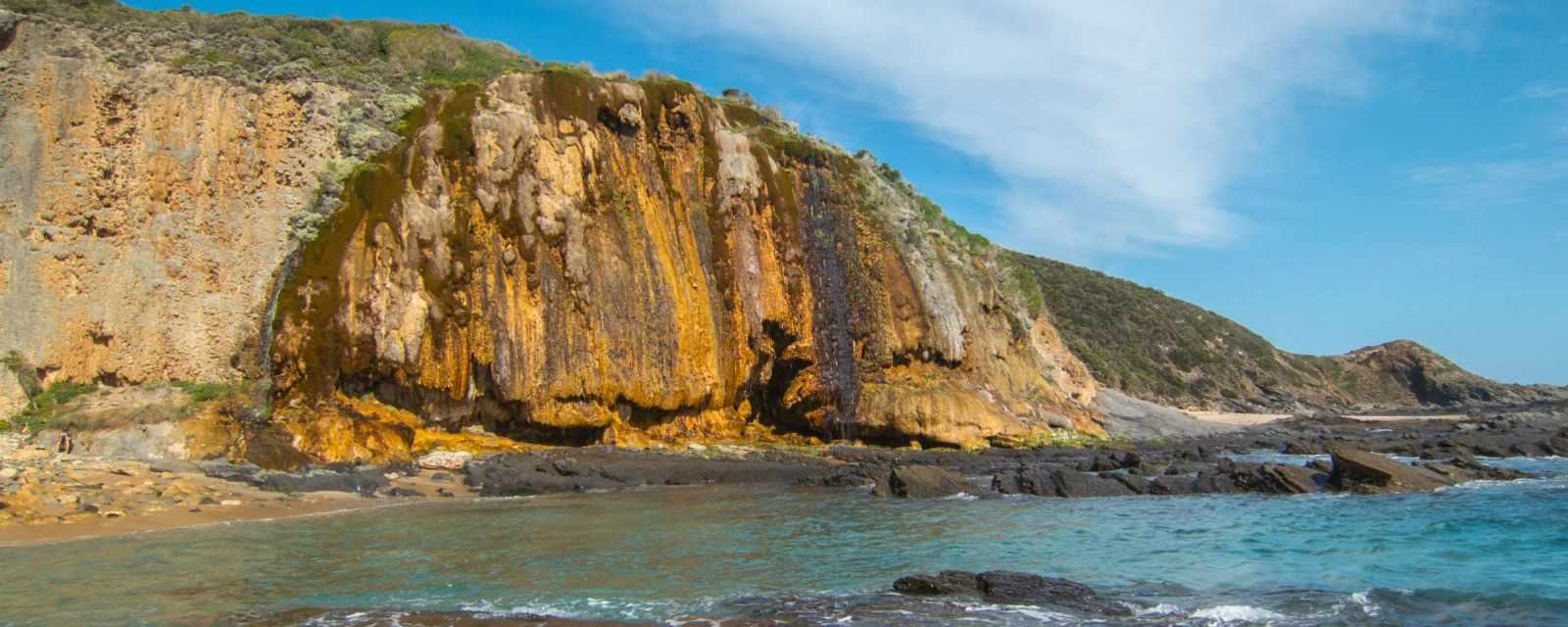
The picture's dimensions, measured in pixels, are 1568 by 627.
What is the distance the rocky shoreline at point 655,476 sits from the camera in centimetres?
1584

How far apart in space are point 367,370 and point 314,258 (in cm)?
305

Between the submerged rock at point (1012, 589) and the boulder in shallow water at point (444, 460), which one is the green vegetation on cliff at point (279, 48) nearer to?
the boulder in shallow water at point (444, 460)

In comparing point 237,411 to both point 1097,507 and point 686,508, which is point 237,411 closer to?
point 686,508

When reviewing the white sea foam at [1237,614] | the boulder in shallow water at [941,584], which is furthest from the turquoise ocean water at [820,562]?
the boulder in shallow water at [941,584]

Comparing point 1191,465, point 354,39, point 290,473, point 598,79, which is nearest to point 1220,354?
point 1191,465

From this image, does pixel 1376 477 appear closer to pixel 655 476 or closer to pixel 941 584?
pixel 941 584

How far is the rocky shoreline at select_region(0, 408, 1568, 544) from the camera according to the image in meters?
15.8

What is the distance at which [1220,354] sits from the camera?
273 ft

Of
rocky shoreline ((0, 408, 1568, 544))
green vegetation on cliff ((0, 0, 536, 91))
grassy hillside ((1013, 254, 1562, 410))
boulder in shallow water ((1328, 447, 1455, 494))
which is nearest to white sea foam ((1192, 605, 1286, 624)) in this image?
rocky shoreline ((0, 408, 1568, 544))

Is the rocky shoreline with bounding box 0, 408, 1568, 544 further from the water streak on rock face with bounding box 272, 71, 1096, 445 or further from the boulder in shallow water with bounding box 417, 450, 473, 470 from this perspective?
the water streak on rock face with bounding box 272, 71, 1096, 445

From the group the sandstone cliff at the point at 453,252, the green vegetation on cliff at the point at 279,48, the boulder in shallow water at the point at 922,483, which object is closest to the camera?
the boulder in shallow water at the point at 922,483

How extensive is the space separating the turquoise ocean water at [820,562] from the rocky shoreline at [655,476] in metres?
1.33

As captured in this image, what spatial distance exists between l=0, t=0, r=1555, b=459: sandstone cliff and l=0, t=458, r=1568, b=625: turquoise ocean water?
23.5 ft

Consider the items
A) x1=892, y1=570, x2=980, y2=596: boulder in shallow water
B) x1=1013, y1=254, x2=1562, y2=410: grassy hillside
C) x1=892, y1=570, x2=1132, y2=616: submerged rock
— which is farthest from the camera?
Result: x1=1013, y1=254, x2=1562, y2=410: grassy hillside
